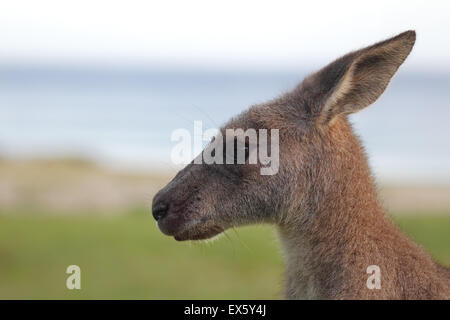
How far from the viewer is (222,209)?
6.44m

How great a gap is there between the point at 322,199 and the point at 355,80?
2.82ft

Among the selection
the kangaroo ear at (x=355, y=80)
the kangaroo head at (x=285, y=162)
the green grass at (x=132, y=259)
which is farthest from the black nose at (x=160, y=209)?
the green grass at (x=132, y=259)

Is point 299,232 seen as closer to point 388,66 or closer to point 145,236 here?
point 388,66

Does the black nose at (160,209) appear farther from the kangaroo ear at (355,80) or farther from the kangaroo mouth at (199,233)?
the kangaroo ear at (355,80)

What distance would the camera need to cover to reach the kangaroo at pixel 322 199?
6.13 metres

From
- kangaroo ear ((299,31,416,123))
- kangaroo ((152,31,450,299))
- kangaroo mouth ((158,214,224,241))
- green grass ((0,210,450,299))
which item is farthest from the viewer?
green grass ((0,210,450,299))

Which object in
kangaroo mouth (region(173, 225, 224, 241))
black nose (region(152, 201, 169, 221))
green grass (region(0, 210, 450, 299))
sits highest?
green grass (region(0, 210, 450, 299))

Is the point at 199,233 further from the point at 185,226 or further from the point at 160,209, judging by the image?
the point at 160,209

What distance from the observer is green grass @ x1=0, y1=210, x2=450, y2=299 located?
11.2 meters

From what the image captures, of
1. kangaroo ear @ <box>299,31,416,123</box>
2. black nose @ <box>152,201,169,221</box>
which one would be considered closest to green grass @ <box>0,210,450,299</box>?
black nose @ <box>152,201,169,221</box>

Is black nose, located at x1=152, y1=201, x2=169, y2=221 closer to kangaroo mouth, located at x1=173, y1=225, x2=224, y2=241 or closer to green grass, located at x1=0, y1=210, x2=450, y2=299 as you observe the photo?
kangaroo mouth, located at x1=173, y1=225, x2=224, y2=241

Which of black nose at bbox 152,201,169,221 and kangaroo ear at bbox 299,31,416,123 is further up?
kangaroo ear at bbox 299,31,416,123

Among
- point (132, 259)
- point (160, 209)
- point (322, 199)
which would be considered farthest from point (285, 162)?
point (132, 259)
